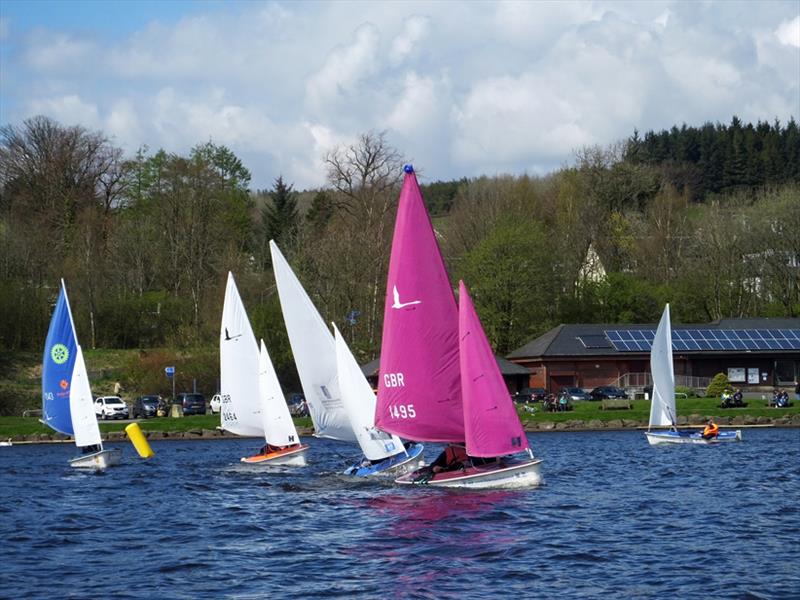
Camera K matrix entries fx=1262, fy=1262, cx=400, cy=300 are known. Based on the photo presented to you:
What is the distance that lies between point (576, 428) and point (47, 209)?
4853 centimetres

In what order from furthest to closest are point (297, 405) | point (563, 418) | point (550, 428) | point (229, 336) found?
point (297, 405) < point (563, 418) < point (550, 428) < point (229, 336)

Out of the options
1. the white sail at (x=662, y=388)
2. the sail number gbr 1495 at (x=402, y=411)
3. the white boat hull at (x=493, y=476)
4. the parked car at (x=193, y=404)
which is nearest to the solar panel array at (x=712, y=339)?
the parked car at (x=193, y=404)

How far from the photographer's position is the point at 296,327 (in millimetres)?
38469

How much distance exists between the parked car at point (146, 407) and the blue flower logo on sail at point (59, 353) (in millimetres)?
27556

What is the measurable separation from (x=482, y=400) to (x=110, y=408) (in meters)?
42.8

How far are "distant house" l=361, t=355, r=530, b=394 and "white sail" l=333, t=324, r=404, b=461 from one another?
37.6 meters

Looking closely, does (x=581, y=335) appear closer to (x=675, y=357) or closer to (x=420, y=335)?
(x=675, y=357)

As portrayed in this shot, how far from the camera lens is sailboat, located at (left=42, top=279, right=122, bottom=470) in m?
Answer: 41.0

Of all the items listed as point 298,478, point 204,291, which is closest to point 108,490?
point 298,478

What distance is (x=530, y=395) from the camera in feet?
248

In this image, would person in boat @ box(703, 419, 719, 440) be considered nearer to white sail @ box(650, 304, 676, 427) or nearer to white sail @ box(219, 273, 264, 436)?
white sail @ box(650, 304, 676, 427)

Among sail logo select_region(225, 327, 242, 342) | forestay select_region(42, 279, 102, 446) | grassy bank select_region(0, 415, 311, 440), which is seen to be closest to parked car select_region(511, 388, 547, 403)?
grassy bank select_region(0, 415, 311, 440)

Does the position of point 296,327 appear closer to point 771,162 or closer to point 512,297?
point 512,297

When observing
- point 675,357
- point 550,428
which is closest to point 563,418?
point 550,428
